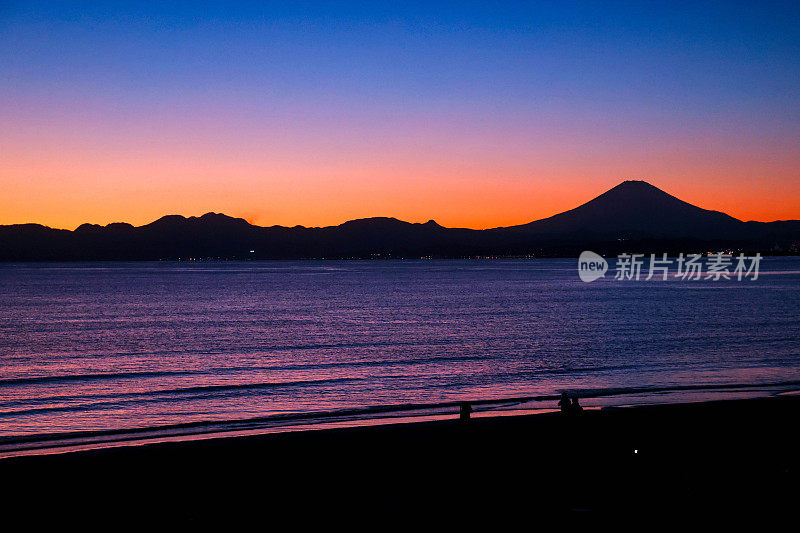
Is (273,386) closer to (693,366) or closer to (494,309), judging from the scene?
(693,366)

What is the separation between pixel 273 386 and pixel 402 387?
174 inches

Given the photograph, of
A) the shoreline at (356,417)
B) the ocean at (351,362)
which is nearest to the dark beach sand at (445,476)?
the shoreline at (356,417)

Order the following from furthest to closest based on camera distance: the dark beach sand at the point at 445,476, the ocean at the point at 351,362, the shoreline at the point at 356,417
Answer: the ocean at the point at 351,362, the shoreline at the point at 356,417, the dark beach sand at the point at 445,476

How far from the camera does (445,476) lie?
11.0 m

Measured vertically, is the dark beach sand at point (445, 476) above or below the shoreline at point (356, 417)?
above

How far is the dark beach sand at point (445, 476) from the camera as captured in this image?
9305mm

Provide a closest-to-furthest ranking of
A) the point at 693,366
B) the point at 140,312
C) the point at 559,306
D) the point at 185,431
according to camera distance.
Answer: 1. the point at 185,431
2. the point at 693,366
3. the point at 140,312
4. the point at 559,306

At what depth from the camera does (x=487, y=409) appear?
18672mm

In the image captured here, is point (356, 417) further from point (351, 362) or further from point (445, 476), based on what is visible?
point (351, 362)

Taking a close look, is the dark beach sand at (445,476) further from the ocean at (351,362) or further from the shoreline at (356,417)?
the ocean at (351,362)

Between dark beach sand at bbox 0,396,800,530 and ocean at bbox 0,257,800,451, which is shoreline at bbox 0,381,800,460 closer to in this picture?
ocean at bbox 0,257,800,451

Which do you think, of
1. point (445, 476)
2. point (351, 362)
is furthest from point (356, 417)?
point (351, 362)

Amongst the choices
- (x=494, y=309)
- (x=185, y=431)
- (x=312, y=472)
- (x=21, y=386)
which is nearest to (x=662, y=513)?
(x=312, y=472)

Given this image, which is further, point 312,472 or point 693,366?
point 693,366
